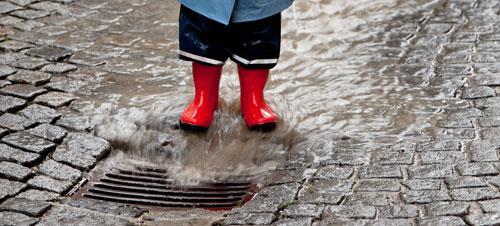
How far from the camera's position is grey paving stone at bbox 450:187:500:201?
3.74 m

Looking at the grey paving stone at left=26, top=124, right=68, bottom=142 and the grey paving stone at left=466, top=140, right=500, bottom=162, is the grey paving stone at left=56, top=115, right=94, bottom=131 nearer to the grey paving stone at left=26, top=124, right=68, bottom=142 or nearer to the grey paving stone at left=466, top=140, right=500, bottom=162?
the grey paving stone at left=26, top=124, right=68, bottom=142

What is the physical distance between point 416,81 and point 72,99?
1.91 meters

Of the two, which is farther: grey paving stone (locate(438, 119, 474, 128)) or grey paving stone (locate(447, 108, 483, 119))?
grey paving stone (locate(447, 108, 483, 119))

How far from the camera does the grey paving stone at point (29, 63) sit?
17.3 ft

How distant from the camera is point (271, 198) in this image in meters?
3.93

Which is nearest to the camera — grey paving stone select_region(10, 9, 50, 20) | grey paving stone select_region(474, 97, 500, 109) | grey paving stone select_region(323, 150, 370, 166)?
grey paving stone select_region(323, 150, 370, 166)

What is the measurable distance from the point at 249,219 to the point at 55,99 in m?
1.62

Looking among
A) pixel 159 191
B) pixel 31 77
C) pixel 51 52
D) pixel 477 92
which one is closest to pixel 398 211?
pixel 159 191

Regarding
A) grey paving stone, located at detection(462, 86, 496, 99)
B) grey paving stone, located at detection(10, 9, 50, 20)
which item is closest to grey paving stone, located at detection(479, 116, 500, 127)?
grey paving stone, located at detection(462, 86, 496, 99)

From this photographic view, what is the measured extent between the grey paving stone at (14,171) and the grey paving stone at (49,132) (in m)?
0.34

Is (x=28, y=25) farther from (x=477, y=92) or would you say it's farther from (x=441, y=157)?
(x=441, y=157)

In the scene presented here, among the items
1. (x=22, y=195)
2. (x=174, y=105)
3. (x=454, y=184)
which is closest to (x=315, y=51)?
(x=174, y=105)

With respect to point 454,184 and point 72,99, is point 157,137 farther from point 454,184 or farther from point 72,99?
point 454,184

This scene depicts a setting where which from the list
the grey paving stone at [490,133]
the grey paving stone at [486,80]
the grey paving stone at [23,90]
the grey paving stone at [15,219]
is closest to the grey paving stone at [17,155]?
the grey paving stone at [15,219]
